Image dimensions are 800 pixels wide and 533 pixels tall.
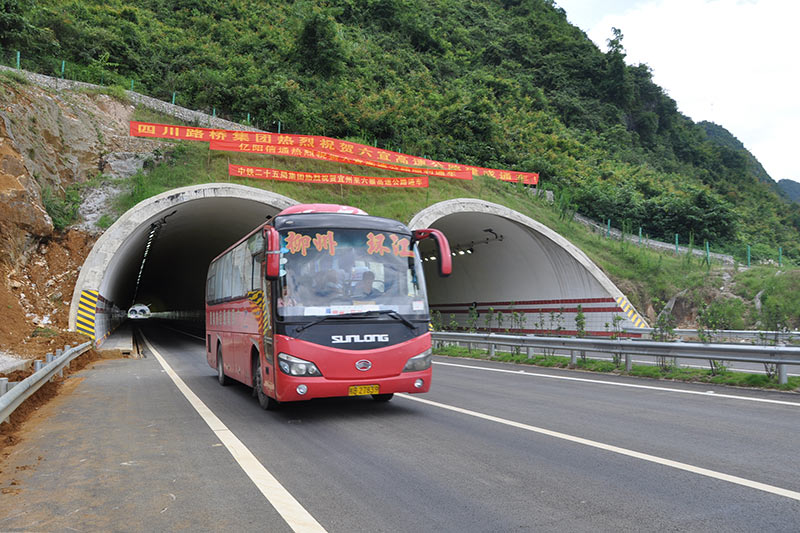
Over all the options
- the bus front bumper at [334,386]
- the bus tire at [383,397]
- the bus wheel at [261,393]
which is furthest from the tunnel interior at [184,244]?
the bus front bumper at [334,386]

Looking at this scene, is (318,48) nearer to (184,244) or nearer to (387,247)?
(184,244)

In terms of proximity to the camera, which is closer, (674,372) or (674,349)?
(674,349)

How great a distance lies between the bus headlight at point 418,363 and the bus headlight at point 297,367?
129 cm

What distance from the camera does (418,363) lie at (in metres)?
8.27

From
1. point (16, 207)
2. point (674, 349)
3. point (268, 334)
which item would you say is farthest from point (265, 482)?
point (16, 207)

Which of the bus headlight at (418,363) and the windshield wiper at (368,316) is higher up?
the windshield wiper at (368,316)

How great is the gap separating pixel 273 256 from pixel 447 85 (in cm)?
5887

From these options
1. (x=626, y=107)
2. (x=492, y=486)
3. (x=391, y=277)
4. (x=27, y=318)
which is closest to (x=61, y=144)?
(x=27, y=318)

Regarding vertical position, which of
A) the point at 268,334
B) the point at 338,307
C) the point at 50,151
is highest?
the point at 50,151

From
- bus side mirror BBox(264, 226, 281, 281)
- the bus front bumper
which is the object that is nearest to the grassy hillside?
the bus front bumper

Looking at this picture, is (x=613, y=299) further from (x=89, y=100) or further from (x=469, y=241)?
(x=89, y=100)

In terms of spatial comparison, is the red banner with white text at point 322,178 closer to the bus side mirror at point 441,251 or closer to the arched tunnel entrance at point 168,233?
the arched tunnel entrance at point 168,233

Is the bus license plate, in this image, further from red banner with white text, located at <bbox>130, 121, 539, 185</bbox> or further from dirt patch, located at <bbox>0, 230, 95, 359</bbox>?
red banner with white text, located at <bbox>130, 121, 539, 185</bbox>

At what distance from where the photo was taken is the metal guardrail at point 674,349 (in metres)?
10.1
